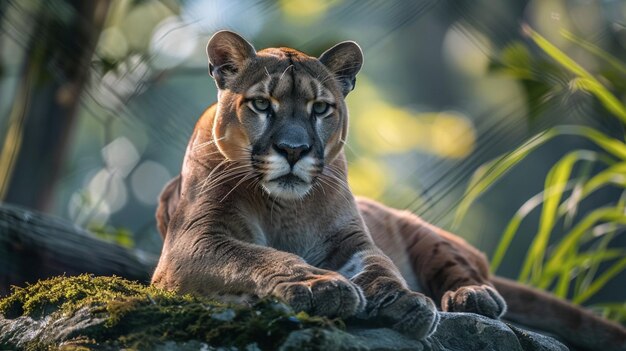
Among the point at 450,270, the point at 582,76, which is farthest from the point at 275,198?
the point at 582,76

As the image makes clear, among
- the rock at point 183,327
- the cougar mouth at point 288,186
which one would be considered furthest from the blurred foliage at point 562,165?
the rock at point 183,327

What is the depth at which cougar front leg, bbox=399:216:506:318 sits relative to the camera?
3605 mm

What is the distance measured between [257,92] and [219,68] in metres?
0.36

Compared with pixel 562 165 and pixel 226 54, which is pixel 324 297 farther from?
pixel 562 165

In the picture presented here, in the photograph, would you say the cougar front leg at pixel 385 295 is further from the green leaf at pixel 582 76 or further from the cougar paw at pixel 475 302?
the green leaf at pixel 582 76

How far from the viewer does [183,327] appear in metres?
2.53

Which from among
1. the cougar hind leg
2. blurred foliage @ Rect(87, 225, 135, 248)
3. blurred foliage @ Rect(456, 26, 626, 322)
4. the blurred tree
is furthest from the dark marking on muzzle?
blurred foliage @ Rect(87, 225, 135, 248)

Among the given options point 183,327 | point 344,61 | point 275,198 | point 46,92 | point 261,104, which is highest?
point 344,61

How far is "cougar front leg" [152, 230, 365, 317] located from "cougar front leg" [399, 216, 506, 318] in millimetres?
927

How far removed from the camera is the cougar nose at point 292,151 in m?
3.21

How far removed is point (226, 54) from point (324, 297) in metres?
1.37

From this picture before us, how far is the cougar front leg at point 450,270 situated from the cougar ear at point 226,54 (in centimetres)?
128

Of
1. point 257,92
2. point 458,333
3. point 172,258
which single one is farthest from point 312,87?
point 458,333

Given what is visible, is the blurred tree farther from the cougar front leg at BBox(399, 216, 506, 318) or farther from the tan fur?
the cougar front leg at BBox(399, 216, 506, 318)
